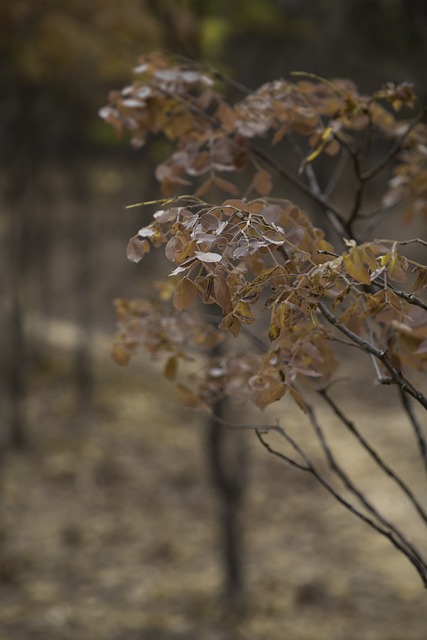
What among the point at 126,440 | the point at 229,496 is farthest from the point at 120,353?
the point at 126,440

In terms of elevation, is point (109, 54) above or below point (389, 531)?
above

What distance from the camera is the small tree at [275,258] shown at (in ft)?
4.47

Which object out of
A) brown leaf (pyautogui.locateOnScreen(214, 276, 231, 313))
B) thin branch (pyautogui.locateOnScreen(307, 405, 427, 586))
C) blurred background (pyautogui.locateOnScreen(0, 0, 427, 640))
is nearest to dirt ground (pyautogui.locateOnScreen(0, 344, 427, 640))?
blurred background (pyautogui.locateOnScreen(0, 0, 427, 640))

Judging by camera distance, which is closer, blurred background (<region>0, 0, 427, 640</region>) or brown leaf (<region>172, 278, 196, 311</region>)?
brown leaf (<region>172, 278, 196, 311</region>)

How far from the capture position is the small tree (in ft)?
4.47

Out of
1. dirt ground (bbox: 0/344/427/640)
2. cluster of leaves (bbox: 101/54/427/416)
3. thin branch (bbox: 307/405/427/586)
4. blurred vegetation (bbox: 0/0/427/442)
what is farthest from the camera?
blurred vegetation (bbox: 0/0/427/442)

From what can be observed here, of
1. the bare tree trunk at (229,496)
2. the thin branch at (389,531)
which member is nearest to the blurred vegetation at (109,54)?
the thin branch at (389,531)

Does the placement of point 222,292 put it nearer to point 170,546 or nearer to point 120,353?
point 120,353

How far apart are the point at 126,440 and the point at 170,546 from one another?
2.89 metres

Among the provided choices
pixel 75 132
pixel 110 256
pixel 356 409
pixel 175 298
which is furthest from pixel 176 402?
pixel 110 256

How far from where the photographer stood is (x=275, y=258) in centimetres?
189

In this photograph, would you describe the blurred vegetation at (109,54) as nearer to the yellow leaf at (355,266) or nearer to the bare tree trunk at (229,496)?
the bare tree trunk at (229,496)

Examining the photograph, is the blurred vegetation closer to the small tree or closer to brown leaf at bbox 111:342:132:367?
the small tree

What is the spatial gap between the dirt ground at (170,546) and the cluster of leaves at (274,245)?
13.2 ft
